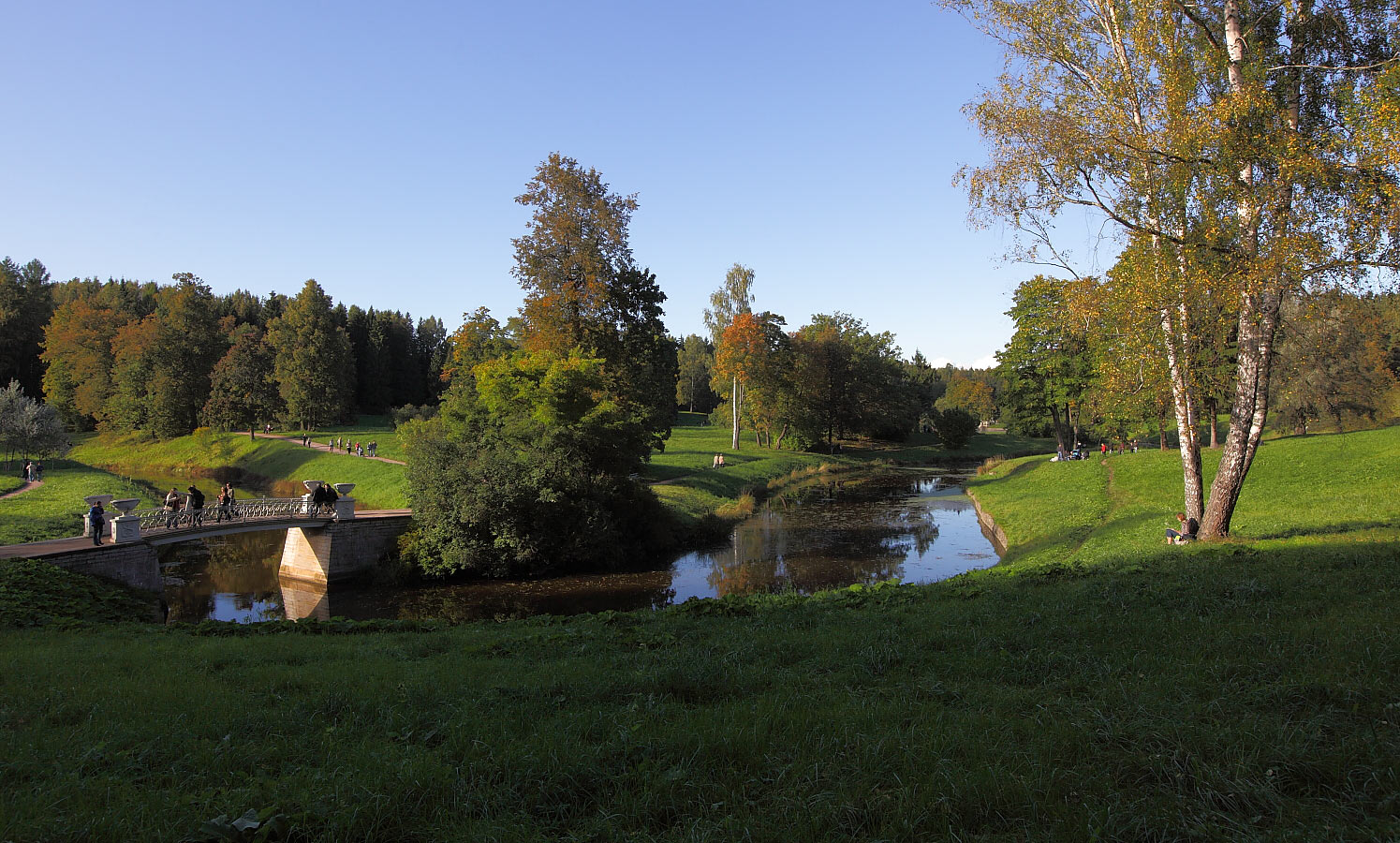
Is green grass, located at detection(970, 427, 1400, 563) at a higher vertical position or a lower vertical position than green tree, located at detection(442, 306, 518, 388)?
lower

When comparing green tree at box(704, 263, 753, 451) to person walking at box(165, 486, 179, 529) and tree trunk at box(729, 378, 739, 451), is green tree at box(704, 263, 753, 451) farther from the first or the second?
person walking at box(165, 486, 179, 529)

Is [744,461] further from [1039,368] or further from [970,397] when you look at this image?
[970,397]

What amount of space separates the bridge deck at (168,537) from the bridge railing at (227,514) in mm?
197

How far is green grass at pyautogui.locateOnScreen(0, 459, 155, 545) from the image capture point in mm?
22359

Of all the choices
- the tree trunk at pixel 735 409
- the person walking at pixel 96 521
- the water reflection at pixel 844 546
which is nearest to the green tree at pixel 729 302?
the tree trunk at pixel 735 409

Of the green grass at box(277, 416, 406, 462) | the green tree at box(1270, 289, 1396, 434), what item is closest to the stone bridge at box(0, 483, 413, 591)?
the green grass at box(277, 416, 406, 462)

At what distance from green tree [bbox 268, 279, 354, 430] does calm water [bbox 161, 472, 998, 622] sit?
1469 inches

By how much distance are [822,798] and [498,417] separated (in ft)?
85.2

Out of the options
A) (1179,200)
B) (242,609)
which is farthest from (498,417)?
(1179,200)

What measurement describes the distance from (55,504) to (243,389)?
36.4 m

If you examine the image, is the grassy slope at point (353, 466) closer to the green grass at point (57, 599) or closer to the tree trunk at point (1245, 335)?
the green grass at point (57, 599)

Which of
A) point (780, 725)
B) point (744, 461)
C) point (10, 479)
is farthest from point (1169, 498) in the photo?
point (10, 479)

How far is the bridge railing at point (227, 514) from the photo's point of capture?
72.1ft

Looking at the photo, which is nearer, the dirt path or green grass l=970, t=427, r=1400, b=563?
green grass l=970, t=427, r=1400, b=563
